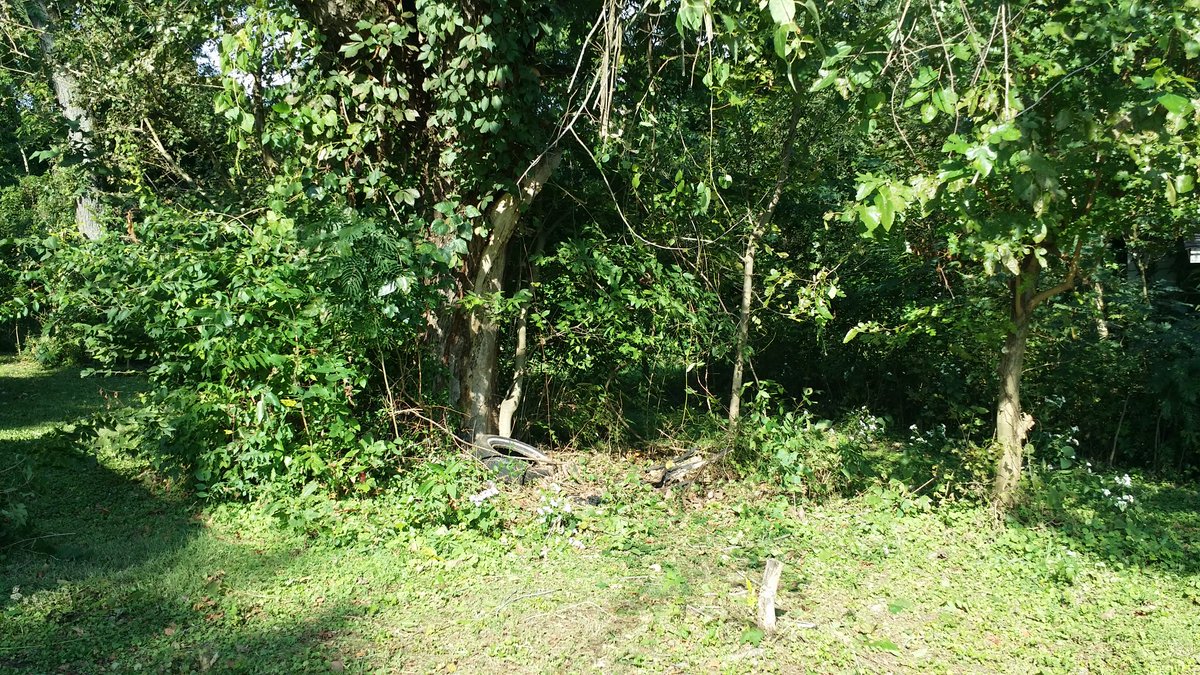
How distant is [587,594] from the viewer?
4410 millimetres

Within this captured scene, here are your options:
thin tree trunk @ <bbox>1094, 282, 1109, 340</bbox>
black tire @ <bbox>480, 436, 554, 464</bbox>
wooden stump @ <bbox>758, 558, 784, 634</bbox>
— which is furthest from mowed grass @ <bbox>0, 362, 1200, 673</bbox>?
thin tree trunk @ <bbox>1094, 282, 1109, 340</bbox>

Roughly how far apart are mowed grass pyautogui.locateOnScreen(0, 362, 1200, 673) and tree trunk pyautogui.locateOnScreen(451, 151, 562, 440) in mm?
1121

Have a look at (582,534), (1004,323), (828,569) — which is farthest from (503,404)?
(1004,323)

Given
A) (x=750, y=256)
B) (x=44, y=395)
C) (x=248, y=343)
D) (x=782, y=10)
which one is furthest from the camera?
(x=44, y=395)

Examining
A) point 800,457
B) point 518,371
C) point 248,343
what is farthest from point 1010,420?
point 248,343

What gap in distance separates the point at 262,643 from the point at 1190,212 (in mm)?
6576

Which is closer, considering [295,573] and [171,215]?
[295,573]

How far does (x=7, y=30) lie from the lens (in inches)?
317

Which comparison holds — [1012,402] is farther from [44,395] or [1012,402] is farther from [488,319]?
[44,395]

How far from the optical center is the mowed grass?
12.5ft

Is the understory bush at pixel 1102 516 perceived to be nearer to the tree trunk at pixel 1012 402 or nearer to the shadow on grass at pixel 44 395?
the tree trunk at pixel 1012 402

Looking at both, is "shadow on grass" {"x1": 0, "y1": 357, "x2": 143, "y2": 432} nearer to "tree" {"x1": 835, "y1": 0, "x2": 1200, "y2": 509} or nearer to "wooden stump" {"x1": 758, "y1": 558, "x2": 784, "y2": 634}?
"wooden stump" {"x1": 758, "y1": 558, "x2": 784, "y2": 634}

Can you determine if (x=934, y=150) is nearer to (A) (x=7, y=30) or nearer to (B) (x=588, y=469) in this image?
(B) (x=588, y=469)

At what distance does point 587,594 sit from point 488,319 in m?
2.91
